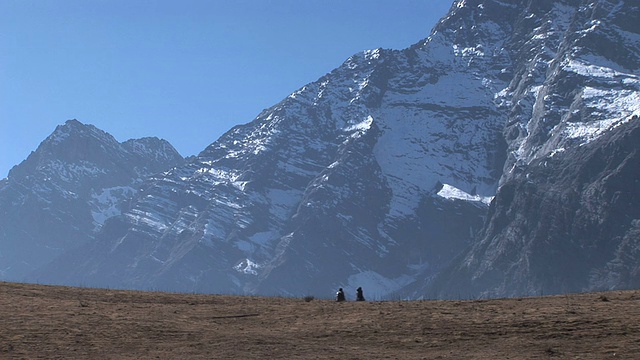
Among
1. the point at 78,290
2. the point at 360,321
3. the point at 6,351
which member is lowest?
the point at 6,351

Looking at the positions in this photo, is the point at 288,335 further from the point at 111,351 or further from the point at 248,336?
the point at 111,351

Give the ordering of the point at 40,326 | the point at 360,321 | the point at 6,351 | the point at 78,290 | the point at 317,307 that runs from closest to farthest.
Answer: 1. the point at 6,351
2. the point at 40,326
3. the point at 360,321
4. the point at 317,307
5. the point at 78,290

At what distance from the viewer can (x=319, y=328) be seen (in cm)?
5762

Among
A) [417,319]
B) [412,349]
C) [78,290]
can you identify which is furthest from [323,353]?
[78,290]

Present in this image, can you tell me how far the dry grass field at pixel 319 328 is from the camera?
2021 inches

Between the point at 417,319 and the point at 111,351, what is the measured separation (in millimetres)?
15205

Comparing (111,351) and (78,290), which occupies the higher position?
(78,290)

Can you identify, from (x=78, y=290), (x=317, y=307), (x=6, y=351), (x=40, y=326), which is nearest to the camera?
(x=6, y=351)

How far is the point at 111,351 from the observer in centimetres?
5166

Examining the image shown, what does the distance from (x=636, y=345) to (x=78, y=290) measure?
33.8 m

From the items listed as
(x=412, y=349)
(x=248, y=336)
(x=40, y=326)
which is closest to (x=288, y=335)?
(x=248, y=336)

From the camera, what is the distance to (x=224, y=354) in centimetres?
5178

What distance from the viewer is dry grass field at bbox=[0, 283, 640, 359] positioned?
51.3 metres

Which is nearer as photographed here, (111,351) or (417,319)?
(111,351)
